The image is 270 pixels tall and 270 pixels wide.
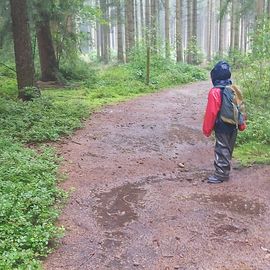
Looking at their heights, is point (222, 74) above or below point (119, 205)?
above

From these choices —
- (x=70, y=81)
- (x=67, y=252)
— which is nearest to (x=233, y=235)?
(x=67, y=252)

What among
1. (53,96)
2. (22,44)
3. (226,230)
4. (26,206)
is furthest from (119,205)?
(53,96)

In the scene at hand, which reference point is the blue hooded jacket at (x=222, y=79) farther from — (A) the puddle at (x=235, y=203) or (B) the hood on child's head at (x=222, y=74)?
(A) the puddle at (x=235, y=203)

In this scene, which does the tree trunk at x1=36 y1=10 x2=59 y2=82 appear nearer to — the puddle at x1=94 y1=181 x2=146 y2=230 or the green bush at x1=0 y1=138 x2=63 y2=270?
the green bush at x1=0 y1=138 x2=63 y2=270

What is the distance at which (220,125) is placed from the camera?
6164 mm

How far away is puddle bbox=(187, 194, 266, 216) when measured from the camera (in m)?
5.11

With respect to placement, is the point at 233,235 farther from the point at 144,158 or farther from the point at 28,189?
the point at 144,158

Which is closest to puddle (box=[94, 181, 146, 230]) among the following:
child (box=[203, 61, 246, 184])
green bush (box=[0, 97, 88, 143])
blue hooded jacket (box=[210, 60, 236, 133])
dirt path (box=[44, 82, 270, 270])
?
dirt path (box=[44, 82, 270, 270])

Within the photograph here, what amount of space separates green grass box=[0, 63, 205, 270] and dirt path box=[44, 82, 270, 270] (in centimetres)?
26

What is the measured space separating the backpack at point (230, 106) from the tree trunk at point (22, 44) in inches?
233

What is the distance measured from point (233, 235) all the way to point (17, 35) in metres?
7.67

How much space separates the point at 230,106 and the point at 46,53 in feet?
33.8

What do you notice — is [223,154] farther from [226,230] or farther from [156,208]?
[226,230]

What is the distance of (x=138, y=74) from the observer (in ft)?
54.5
